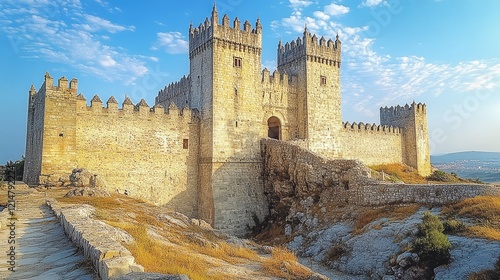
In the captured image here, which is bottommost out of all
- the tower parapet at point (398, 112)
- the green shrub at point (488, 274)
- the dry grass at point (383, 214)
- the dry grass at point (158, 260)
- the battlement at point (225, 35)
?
the green shrub at point (488, 274)

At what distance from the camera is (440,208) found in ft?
49.7

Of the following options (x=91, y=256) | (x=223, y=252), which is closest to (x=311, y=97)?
(x=223, y=252)

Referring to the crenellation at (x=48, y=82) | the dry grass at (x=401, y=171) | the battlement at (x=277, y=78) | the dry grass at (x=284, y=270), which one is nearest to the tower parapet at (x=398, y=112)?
the dry grass at (x=401, y=171)

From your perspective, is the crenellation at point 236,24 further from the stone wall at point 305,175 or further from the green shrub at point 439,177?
the green shrub at point 439,177

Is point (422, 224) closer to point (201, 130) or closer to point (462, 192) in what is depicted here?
point (462, 192)

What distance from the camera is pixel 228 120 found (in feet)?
74.5

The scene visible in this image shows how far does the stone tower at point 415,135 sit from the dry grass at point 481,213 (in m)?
24.8

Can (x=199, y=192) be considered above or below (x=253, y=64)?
below

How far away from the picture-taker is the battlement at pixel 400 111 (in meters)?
38.4

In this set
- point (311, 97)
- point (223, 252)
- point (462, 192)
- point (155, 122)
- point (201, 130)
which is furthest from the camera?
point (311, 97)

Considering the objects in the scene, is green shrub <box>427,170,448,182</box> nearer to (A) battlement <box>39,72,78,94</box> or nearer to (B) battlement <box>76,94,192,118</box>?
(B) battlement <box>76,94,192,118</box>

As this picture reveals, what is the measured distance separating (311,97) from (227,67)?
7.22 metres

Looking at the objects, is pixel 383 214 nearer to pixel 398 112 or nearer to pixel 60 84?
pixel 60 84

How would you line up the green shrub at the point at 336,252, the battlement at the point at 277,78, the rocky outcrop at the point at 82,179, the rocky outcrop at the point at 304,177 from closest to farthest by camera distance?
1. the green shrub at the point at 336,252
2. the rocky outcrop at the point at 82,179
3. the rocky outcrop at the point at 304,177
4. the battlement at the point at 277,78
